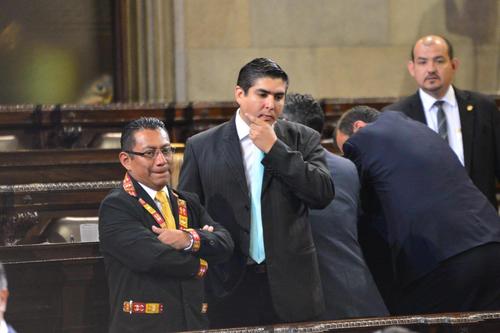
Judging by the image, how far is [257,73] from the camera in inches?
155

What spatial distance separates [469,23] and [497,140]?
4.33 m

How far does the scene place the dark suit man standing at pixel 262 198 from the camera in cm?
380

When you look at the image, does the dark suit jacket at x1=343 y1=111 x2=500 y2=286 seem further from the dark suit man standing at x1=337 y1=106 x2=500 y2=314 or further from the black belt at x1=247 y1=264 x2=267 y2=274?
the black belt at x1=247 y1=264 x2=267 y2=274

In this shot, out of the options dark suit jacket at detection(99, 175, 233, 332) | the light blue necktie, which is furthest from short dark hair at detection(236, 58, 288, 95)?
dark suit jacket at detection(99, 175, 233, 332)

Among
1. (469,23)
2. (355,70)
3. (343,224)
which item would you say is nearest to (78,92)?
(355,70)

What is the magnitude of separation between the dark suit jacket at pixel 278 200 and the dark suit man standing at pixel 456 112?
1456 mm

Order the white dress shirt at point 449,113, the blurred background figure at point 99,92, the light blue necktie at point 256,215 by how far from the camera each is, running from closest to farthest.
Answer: the light blue necktie at point 256,215
the white dress shirt at point 449,113
the blurred background figure at point 99,92

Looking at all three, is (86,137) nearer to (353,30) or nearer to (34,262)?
(353,30)

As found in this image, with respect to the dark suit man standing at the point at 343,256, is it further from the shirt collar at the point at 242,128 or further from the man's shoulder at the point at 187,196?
the man's shoulder at the point at 187,196

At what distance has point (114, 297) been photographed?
360 cm

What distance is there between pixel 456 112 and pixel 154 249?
2.41 m

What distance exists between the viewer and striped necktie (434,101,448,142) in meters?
5.43

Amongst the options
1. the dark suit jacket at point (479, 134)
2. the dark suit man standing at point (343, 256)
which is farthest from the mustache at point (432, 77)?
the dark suit man standing at point (343, 256)

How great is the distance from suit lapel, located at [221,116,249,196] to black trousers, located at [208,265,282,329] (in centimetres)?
30
